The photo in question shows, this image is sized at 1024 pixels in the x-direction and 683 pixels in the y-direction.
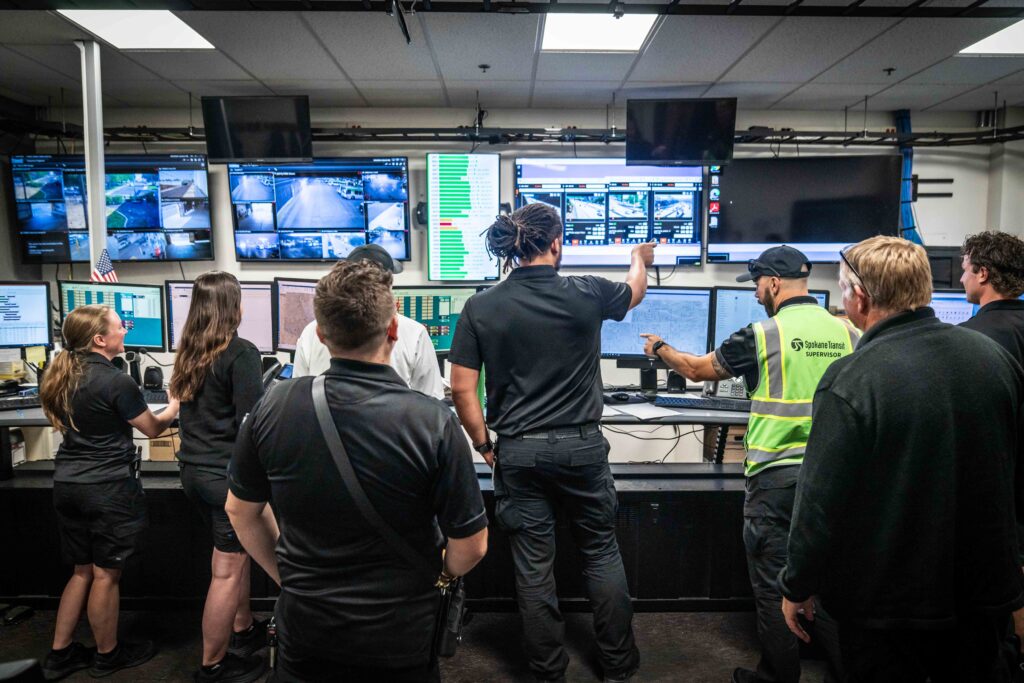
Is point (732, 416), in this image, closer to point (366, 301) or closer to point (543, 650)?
point (543, 650)

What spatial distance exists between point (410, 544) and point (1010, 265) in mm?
2013

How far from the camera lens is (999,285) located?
198 centimetres

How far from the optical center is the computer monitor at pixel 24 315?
3201mm

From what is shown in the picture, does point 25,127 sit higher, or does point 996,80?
point 996,80

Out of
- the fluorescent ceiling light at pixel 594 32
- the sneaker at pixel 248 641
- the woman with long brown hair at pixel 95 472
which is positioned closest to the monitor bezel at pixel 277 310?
the woman with long brown hair at pixel 95 472

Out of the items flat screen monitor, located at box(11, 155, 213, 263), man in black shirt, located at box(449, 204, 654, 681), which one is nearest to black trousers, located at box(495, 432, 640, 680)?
man in black shirt, located at box(449, 204, 654, 681)

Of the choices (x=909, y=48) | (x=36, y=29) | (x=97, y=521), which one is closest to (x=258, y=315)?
(x=97, y=521)

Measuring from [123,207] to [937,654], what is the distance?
517cm

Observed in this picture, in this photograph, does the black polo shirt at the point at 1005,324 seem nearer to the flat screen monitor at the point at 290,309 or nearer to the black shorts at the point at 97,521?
the flat screen monitor at the point at 290,309

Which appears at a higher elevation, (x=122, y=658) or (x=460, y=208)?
(x=460, y=208)

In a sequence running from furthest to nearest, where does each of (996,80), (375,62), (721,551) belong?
(996,80) < (375,62) < (721,551)

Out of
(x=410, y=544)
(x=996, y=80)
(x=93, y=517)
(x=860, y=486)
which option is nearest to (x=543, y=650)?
(x=410, y=544)

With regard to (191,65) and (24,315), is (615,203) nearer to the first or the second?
(191,65)

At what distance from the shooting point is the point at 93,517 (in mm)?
2113
